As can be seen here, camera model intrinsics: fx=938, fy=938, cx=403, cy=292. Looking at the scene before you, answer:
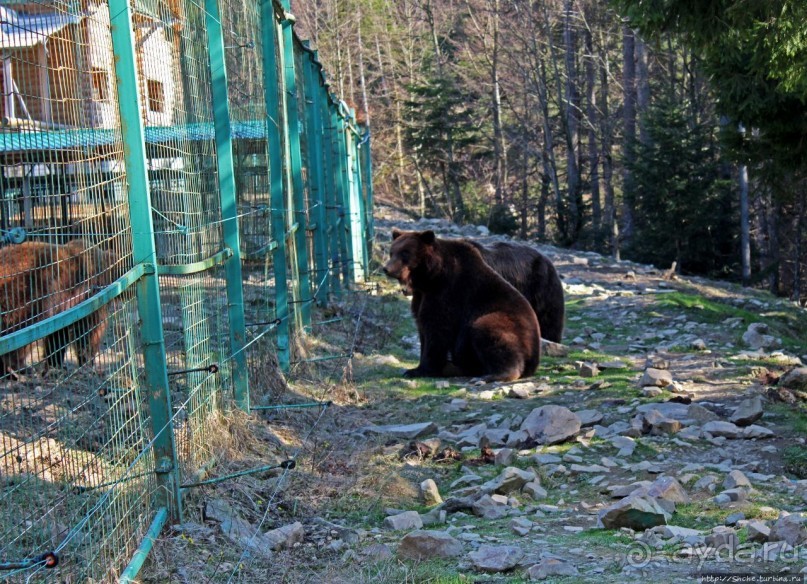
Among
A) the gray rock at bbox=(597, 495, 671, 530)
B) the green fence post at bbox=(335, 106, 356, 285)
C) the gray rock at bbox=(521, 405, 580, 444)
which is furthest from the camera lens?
→ the green fence post at bbox=(335, 106, 356, 285)

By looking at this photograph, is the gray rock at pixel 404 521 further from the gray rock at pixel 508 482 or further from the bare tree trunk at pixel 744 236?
the bare tree trunk at pixel 744 236

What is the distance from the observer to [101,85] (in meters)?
4.37

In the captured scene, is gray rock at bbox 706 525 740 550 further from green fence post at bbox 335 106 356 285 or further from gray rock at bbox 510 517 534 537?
green fence post at bbox 335 106 356 285

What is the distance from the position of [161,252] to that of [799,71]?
628cm

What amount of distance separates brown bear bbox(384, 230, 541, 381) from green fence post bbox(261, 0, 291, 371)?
171 cm

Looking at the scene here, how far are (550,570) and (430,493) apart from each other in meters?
1.76

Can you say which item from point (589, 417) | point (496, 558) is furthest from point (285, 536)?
point (589, 417)

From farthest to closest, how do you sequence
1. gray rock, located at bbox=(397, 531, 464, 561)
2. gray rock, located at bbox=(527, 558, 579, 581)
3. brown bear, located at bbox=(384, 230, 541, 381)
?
brown bear, located at bbox=(384, 230, 541, 381) → gray rock, located at bbox=(397, 531, 464, 561) → gray rock, located at bbox=(527, 558, 579, 581)

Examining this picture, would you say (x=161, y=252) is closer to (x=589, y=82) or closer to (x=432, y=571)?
(x=432, y=571)

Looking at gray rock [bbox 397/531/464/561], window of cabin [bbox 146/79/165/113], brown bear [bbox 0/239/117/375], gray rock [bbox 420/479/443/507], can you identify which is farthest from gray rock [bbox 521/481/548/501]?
window of cabin [bbox 146/79/165/113]

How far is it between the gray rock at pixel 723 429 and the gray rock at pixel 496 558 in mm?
3048

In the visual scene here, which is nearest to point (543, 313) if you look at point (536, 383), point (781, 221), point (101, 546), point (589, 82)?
point (536, 383)

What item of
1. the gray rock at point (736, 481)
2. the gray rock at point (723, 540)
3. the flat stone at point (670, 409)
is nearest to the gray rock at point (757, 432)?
the flat stone at point (670, 409)

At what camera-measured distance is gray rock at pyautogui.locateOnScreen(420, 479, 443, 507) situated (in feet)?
19.0
